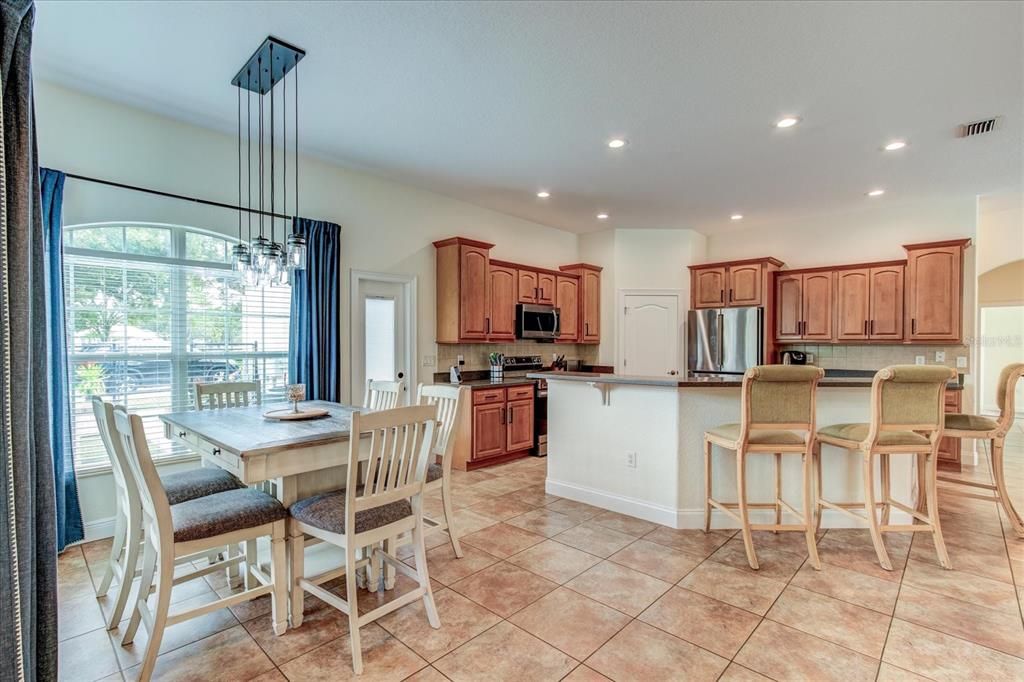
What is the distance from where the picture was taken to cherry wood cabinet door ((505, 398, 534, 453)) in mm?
5367

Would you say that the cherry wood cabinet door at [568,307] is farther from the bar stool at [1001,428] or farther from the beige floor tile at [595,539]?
the bar stool at [1001,428]

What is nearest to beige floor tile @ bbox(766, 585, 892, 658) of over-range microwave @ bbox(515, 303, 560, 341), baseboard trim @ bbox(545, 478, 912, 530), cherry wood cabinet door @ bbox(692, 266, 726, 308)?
baseboard trim @ bbox(545, 478, 912, 530)

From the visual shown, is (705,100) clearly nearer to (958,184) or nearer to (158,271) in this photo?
(958,184)

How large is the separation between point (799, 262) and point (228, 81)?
648 centimetres

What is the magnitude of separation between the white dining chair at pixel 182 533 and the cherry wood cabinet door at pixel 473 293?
3.12 m

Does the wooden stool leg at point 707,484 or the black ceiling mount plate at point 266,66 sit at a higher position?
the black ceiling mount plate at point 266,66

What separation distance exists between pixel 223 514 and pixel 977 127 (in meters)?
5.44

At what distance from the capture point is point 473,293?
5316 mm

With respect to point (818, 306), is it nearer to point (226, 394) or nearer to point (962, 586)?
point (962, 586)

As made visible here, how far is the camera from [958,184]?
192 inches

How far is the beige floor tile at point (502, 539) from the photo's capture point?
3.09 meters

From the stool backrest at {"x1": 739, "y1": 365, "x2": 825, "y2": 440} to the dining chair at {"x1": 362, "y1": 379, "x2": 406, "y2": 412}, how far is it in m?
2.25

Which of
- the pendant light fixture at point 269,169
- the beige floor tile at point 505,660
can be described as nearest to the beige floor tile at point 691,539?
the beige floor tile at point 505,660

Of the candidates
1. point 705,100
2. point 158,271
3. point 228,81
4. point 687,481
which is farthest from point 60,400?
point 705,100
